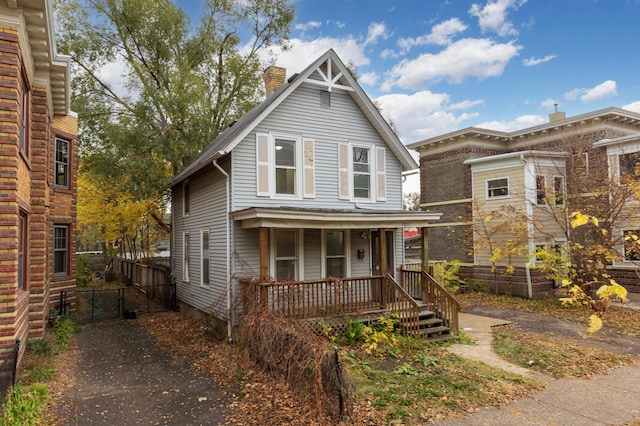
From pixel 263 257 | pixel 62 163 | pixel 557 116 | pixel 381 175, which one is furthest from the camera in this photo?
pixel 557 116

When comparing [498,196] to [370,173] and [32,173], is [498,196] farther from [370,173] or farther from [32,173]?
[32,173]

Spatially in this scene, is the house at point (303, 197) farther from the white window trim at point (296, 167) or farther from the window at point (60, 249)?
the window at point (60, 249)

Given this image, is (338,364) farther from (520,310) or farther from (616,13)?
(520,310)

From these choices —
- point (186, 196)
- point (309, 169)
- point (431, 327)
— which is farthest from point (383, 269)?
point (186, 196)

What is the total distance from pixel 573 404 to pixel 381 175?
821 centimetres

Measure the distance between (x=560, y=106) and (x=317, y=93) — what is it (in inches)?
627

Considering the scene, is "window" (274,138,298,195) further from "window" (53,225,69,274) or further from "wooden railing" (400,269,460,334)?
"window" (53,225,69,274)

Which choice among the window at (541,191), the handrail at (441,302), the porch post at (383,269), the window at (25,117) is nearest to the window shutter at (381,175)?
the porch post at (383,269)

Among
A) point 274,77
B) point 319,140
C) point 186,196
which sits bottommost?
point 186,196

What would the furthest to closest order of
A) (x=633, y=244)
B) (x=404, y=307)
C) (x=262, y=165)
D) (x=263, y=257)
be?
(x=262, y=165)
(x=404, y=307)
(x=263, y=257)
(x=633, y=244)

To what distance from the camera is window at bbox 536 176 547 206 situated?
15903mm

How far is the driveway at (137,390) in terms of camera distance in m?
6.06

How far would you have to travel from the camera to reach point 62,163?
1316cm

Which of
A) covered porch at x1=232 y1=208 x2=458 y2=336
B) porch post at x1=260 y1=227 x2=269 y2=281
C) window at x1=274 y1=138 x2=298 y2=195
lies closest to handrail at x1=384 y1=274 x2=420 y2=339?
covered porch at x1=232 y1=208 x2=458 y2=336
